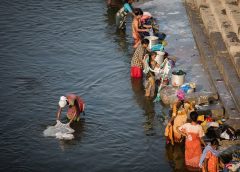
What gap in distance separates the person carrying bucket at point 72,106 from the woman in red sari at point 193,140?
9.77ft

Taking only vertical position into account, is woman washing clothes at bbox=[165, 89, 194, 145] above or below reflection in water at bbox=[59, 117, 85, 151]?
above

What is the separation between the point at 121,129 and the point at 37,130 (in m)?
2.05

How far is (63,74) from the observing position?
54.5 feet

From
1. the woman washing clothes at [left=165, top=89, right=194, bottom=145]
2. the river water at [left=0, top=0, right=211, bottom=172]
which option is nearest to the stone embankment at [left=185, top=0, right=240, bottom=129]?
the river water at [left=0, top=0, right=211, bottom=172]

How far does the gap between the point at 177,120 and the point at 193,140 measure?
0.72 metres

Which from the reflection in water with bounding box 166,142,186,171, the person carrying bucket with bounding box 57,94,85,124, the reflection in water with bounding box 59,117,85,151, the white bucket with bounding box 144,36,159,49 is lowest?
the reflection in water with bounding box 166,142,186,171

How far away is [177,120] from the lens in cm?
1211

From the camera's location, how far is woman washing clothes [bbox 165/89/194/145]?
476 inches

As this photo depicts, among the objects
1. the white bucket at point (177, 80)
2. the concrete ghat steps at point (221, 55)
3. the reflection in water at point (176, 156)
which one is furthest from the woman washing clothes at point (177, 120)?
the white bucket at point (177, 80)

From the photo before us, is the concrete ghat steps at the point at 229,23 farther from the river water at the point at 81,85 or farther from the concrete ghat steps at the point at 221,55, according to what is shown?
the river water at the point at 81,85

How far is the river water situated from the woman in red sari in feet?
1.45

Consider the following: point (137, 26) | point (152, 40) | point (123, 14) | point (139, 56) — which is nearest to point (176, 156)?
point (139, 56)

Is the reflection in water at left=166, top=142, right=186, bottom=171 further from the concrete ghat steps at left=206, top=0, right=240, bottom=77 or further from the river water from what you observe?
the concrete ghat steps at left=206, top=0, right=240, bottom=77

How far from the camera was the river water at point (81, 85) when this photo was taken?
1225 centimetres
